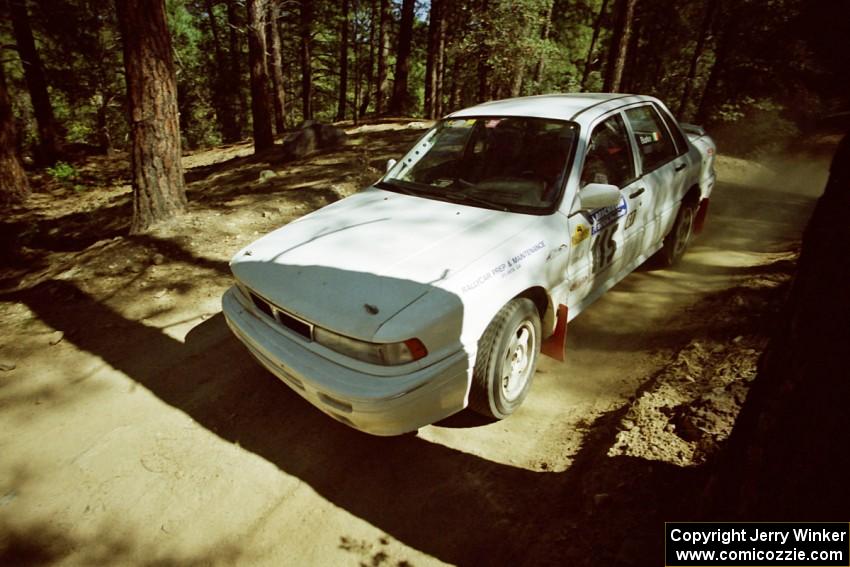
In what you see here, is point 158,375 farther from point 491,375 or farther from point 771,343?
point 771,343

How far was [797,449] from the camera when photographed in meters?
1.43

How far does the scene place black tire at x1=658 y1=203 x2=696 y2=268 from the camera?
16.6ft

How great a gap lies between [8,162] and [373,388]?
39.5ft

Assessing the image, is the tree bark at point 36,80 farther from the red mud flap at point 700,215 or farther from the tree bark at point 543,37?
the red mud flap at point 700,215

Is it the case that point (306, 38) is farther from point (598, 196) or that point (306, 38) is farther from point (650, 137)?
point (598, 196)

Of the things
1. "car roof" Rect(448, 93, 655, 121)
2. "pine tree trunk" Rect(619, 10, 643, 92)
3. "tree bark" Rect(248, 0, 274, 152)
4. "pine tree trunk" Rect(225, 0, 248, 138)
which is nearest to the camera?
"car roof" Rect(448, 93, 655, 121)

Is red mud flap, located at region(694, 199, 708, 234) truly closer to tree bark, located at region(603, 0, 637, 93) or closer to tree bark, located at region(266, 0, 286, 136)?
tree bark, located at region(603, 0, 637, 93)

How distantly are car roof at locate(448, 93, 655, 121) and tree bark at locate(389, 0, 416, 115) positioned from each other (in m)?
13.8

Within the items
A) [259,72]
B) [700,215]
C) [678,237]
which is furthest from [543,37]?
[678,237]

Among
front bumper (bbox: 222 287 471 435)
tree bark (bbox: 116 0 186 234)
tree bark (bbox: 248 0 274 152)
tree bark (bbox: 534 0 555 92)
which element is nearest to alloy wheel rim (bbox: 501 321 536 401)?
front bumper (bbox: 222 287 471 435)

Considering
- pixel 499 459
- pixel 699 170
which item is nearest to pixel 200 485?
pixel 499 459

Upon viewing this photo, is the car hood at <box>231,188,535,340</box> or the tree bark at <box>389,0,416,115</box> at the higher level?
the tree bark at <box>389,0,416,115</box>

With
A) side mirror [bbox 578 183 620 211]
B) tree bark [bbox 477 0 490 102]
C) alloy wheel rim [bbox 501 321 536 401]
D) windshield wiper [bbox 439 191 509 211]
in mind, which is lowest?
alloy wheel rim [bbox 501 321 536 401]

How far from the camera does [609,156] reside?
12.6 ft
